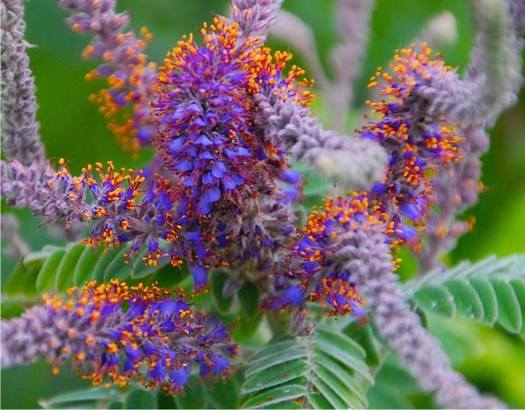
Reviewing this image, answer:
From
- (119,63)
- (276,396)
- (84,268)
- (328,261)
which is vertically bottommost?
(276,396)

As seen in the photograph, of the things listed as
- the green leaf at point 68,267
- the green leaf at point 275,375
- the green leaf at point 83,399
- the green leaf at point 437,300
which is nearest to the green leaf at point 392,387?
the green leaf at point 437,300

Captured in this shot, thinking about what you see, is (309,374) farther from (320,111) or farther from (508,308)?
(320,111)

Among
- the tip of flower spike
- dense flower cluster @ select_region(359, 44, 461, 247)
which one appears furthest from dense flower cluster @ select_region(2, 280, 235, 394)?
dense flower cluster @ select_region(359, 44, 461, 247)

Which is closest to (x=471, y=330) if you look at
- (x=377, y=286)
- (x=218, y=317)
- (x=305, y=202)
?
(x=305, y=202)

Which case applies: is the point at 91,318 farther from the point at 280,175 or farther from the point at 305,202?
the point at 305,202

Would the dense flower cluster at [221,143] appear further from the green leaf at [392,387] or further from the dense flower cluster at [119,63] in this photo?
the green leaf at [392,387]

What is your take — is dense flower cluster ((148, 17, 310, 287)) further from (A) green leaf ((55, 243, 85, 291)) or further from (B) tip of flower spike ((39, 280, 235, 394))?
(A) green leaf ((55, 243, 85, 291))

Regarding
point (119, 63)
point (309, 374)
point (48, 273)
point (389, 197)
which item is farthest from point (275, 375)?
point (119, 63)
